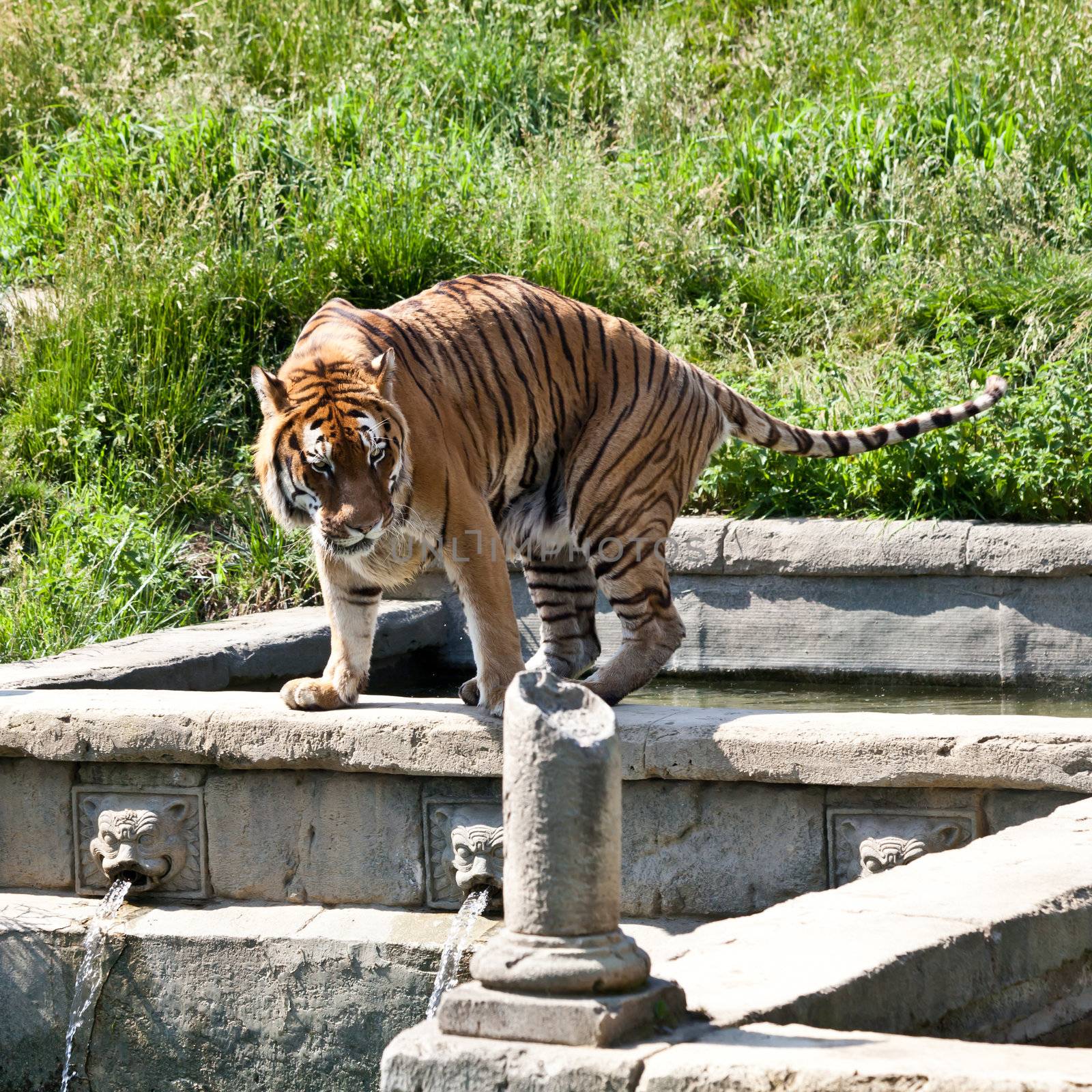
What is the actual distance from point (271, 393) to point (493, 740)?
3.69ft

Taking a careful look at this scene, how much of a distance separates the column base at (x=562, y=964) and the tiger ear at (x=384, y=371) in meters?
2.13

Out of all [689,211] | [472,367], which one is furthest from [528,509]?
[689,211]

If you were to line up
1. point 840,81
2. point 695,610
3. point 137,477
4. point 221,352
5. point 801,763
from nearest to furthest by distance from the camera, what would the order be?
point 801,763
point 695,610
point 137,477
point 221,352
point 840,81

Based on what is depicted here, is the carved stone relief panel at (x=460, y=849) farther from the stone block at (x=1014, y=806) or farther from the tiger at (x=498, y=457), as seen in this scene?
the stone block at (x=1014, y=806)

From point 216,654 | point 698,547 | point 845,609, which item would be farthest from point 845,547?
point 216,654

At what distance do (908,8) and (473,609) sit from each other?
7.79m

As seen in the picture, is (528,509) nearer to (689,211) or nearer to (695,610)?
(695,610)

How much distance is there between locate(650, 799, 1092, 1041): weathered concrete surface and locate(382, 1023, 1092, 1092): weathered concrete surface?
167 mm

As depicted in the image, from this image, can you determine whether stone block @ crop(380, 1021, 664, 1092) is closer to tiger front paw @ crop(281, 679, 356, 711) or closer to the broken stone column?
the broken stone column

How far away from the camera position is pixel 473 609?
433 cm

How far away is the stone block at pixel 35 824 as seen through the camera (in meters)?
4.53

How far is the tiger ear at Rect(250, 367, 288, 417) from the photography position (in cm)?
424

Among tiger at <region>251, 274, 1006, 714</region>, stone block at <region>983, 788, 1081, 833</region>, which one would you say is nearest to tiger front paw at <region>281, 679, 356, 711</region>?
tiger at <region>251, 274, 1006, 714</region>

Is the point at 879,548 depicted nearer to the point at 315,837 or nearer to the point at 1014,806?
the point at 1014,806
